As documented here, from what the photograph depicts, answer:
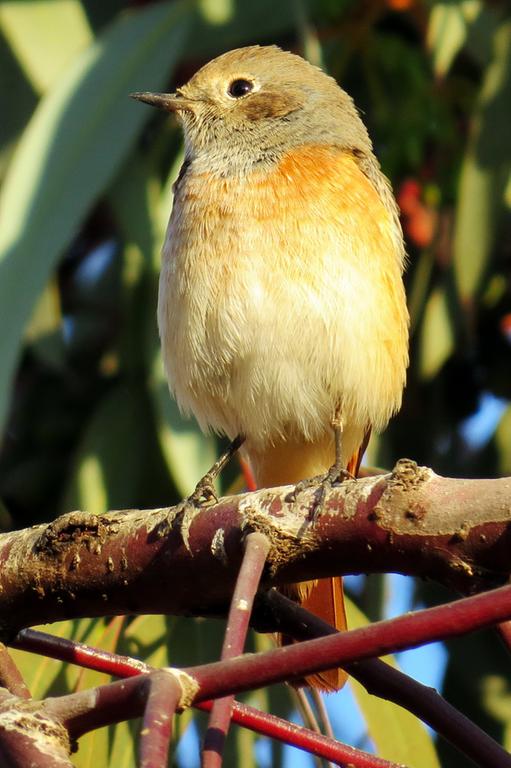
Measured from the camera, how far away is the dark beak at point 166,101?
316 centimetres

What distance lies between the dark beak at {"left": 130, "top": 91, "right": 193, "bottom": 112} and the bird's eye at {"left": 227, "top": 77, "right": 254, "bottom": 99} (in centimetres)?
13

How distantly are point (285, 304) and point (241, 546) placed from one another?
3.84ft

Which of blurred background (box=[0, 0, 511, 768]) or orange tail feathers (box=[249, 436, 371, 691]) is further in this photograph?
blurred background (box=[0, 0, 511, 768])

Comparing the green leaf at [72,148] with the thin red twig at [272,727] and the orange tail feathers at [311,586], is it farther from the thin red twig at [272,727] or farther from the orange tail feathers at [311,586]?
the thin red twig at [272,727]

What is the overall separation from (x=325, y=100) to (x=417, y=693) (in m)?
2.26

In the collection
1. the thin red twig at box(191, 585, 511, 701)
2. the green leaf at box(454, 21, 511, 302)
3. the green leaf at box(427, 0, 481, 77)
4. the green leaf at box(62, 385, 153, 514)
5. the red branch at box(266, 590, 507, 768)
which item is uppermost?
the green leaf at box(427, 0, 481, 77)

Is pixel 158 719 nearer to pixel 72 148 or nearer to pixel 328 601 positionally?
pixel 328 601

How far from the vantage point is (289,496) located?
1.62 m

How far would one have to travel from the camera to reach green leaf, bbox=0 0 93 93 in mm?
3576

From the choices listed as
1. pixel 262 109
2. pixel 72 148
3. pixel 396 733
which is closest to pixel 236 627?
pixel 396 733

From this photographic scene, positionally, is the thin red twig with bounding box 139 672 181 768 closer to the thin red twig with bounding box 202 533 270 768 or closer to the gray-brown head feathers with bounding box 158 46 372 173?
the thin red twig with bounding box 202 533 270 768

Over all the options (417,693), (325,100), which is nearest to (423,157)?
(325,100)

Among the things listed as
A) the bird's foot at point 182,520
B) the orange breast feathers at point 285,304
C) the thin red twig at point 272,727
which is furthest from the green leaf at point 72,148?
the thin red twig at point 272,727

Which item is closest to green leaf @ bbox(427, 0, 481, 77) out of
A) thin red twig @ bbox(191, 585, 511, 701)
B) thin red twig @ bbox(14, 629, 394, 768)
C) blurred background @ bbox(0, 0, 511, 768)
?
blurred background @ bbox(0, 0, 511, 768)
